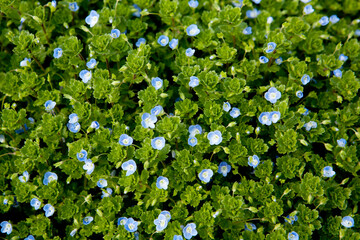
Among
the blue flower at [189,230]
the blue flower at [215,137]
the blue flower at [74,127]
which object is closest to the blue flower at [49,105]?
the blue flower at [74,127]

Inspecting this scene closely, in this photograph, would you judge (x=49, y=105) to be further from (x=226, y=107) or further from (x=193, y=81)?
(x=226, y=107)

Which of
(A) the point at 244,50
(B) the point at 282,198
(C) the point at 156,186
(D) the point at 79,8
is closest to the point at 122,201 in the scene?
(C) the point at 156,186

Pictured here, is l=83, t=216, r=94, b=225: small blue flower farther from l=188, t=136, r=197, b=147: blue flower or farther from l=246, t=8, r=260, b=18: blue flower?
l=246, t=8, r=260, b=18: blue flower

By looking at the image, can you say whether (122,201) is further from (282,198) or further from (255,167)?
(282,198)

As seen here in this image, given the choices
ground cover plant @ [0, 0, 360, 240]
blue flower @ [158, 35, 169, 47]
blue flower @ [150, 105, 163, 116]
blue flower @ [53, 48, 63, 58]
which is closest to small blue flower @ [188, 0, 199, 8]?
ground cover plant @ [0, 0, 360, 240]

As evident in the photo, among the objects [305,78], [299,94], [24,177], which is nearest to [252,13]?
[305,78]

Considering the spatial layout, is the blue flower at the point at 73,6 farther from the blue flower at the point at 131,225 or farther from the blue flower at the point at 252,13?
the blue flower at the point at 131,225
